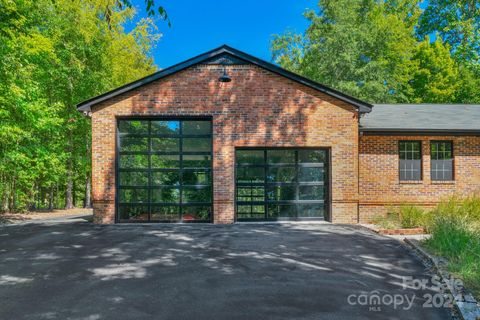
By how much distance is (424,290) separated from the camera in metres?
5.68

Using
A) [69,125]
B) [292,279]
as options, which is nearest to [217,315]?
[292,279]

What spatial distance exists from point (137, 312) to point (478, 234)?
8180 millimetres

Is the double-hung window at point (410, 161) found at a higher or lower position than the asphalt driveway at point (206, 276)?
higher

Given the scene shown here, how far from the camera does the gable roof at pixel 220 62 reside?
497 inches

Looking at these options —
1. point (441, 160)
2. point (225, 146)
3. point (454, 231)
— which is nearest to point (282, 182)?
point (225, 146)

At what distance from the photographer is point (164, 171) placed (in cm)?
1300

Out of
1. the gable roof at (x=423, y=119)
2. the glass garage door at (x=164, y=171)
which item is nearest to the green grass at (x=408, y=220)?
the gable roof at (x=423, y=119)

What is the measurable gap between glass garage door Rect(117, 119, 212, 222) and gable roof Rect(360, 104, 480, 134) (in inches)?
258

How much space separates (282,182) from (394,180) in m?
4.63

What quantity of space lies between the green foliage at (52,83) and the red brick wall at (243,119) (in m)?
4.81

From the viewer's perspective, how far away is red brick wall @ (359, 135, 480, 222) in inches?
531

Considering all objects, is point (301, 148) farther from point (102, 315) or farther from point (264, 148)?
point (102, 315)

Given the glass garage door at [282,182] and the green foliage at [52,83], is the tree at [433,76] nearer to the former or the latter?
the glass garage door at [282,182]

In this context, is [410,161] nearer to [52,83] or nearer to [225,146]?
[225,146]
